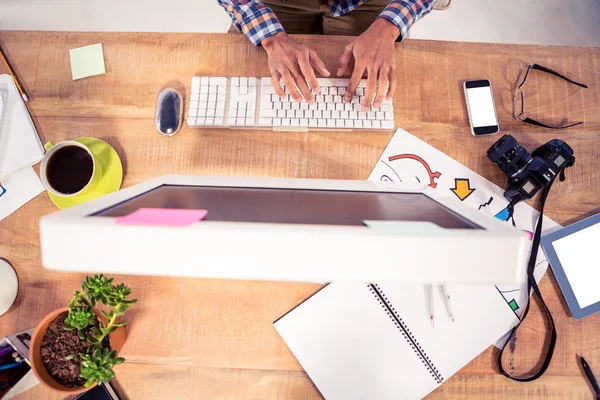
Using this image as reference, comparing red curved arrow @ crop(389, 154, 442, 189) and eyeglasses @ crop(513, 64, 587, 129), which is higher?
eyeglasses @ crop(513, 64, 587, 129)

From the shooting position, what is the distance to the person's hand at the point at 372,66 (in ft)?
2.68

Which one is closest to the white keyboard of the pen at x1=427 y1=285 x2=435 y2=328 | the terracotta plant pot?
the pen at x1=427 y1=285 x2=435 y2=328

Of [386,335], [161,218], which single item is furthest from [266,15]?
[386,335]

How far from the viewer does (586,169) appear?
826 mm

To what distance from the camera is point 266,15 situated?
0.88 meters

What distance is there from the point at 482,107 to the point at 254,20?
543 mm

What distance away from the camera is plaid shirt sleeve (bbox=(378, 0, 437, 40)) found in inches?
35.0

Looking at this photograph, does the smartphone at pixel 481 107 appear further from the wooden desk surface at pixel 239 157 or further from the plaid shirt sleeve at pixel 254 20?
the plaid shirt sleeve at pixel 254 20

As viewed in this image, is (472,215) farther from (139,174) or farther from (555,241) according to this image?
(139,174)

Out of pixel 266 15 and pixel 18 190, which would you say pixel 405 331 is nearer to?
pixel 266 15

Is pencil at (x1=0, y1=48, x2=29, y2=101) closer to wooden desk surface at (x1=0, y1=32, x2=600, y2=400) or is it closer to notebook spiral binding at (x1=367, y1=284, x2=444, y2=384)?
wooden desk surface at (x1=0, y1=32, x2=600, y2=400)

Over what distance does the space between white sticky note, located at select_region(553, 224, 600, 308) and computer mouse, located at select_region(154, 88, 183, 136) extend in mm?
841

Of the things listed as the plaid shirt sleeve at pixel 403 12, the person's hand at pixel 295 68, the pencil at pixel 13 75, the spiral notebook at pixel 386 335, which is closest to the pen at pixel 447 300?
the spiral notebook at pixel 386 335

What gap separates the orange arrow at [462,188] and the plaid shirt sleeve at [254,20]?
52 centimetres
